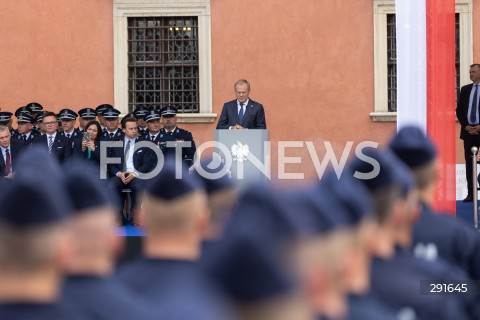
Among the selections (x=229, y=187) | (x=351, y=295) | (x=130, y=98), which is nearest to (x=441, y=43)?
(x=229, y=187)

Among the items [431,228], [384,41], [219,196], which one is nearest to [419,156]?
[431,228]

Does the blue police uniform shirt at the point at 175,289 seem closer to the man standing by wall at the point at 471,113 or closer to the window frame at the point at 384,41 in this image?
the man standing by wall at the point at 471,113

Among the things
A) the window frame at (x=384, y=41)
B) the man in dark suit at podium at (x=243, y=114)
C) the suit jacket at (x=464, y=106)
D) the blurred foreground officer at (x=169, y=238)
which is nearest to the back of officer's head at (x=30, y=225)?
the blurred foreground officer at (x=169, y=238)

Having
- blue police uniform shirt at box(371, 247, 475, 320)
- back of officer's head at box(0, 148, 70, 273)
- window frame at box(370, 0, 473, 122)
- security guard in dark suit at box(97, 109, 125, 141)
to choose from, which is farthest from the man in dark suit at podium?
back of officer's head at box(0, 148, 70, 273)

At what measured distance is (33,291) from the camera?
2887 millimetres

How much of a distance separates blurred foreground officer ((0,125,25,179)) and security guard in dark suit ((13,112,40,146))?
893 millimetres

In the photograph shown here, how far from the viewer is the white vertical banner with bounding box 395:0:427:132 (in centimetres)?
1123

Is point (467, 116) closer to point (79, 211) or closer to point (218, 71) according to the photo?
point (218, 71)

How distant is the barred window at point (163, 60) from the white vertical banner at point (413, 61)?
1015cm

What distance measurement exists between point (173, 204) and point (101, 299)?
786 mm

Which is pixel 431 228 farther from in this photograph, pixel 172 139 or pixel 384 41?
pixel 384 41

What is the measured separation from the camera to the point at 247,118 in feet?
54.0

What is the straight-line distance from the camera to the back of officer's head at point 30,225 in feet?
9.35

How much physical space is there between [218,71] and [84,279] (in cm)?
1777
